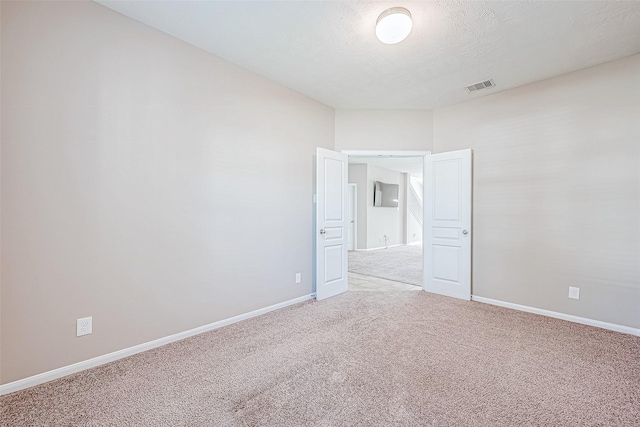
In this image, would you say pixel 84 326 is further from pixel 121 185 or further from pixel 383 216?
pixel 383 216

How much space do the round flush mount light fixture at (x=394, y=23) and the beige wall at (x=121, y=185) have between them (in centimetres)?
157

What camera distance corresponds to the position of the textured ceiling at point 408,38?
7.10 feet

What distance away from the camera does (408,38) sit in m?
2.53

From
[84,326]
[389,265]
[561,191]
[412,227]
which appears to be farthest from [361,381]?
[412,227]

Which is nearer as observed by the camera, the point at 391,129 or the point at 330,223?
the point at 330,223

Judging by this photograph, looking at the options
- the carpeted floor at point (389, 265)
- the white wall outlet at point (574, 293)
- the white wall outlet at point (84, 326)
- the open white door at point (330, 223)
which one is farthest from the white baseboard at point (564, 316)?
the white wall outlet at point (84, 326)

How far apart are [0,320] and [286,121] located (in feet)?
9.84

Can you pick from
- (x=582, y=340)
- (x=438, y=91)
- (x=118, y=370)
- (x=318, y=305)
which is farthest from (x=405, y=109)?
(x=118, y=370)

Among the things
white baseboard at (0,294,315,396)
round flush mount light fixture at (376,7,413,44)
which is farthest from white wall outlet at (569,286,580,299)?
white baseboard at (0,294,315,396)

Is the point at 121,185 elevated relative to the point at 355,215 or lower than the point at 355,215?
elevated

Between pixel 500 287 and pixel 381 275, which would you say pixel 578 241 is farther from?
pixel 381 275

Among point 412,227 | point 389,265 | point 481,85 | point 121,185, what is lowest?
point 389,265

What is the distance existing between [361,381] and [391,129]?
341cm

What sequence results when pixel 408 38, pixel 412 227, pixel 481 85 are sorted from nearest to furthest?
pixel 408 38 < pixel 481 85 < pixel 412 227
